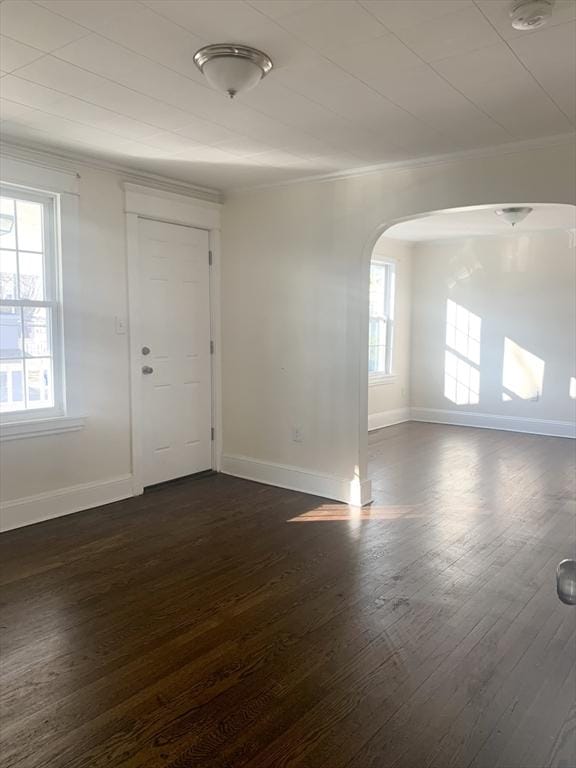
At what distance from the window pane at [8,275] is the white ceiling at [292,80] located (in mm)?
724

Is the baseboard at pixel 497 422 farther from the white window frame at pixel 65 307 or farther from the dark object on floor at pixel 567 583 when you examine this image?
the dark object on floor at pixel 567 583

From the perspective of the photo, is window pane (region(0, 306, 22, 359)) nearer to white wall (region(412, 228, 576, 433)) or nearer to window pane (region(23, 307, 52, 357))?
window pane (region(23, 307, 52, 357))

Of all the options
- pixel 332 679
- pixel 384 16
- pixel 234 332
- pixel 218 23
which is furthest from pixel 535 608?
pixel 234 332

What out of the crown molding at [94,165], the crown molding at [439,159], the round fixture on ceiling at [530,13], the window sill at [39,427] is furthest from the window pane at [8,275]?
the round fixture on ceiling at [530,13]

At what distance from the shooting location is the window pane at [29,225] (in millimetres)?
3645

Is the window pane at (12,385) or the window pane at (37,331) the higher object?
the window pane at (37,331)

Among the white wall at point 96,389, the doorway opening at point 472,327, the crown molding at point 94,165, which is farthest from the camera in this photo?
the doorway opening at point 472,327

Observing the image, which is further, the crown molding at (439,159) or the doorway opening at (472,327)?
the doorway opening at (472,327)

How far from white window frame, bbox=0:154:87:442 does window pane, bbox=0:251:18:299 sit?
0.98 ft

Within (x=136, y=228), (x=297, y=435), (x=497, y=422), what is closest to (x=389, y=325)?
(x=497, y=422)

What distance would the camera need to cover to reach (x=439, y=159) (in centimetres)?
366

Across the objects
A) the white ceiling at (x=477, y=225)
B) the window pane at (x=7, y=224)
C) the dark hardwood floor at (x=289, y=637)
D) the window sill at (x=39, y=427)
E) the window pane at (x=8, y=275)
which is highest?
the white ceiling at (x=477, y=225)

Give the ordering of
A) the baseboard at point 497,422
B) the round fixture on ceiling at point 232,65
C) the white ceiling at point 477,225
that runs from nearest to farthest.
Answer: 1. the round fixture on ceiling at point 232,65
2. the white ceiling at point 477,225
3. the baseboard at point 497,422

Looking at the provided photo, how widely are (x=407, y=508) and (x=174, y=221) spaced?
2973 millimetres
